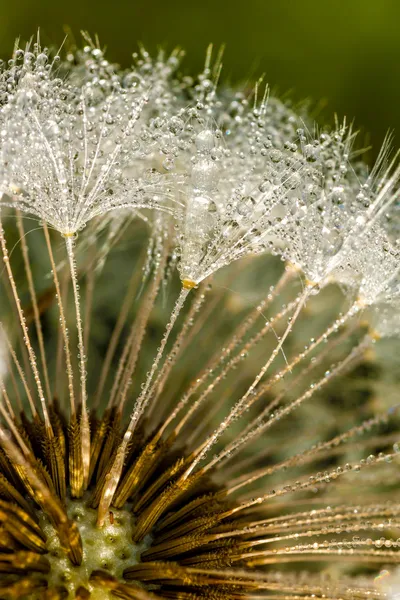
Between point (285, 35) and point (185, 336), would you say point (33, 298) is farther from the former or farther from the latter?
point (285, 35)

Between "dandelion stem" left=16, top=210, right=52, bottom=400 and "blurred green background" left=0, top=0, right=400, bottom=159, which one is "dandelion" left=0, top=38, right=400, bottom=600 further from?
"blurred green background" left=0, top=0, right=400, bottom=159

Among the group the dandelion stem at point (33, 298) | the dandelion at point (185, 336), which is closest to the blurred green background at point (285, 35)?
the dandelion at point (185, 336)

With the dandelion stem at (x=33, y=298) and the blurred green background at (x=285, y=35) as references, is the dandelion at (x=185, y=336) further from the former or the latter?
the blurred green background at (x=285, y=35)

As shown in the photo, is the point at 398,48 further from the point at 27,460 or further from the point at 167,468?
the point at 27,460

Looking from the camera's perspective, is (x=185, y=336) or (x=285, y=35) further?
(x=285, y=35)

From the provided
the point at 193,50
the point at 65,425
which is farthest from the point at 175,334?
the point at 193,50

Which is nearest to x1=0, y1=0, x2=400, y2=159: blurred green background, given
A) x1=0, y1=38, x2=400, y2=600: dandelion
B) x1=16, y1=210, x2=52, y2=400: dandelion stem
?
x1=0, y1=38, x2=400, y2=600: dandelion

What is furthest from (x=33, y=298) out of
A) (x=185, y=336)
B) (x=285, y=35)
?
(x=285, y=35)
